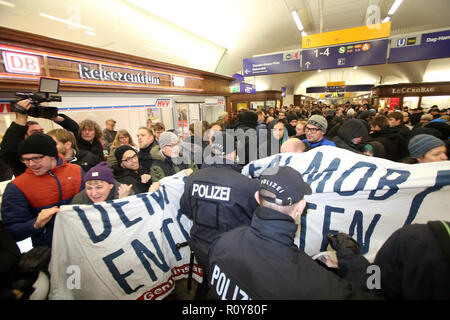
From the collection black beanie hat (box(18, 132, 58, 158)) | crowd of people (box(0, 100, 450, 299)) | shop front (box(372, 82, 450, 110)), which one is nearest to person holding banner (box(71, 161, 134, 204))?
crowd of people (box(0, 100, 450, 299))

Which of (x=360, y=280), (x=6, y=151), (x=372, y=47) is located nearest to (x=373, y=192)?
(x=360, y=280)

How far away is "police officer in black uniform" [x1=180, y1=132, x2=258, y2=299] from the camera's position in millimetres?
1819

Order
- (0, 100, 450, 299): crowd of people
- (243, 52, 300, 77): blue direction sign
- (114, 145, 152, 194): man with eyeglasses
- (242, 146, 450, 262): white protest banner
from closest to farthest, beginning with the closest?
(0, 100, 450, 299): crowd of people
(242, 146, 450, 262): white protest banner
(114, 145, 152, 194): man with eyeglasses
(243, 52, 300, 77): blue direction sign

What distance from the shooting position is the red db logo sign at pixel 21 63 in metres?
3.26

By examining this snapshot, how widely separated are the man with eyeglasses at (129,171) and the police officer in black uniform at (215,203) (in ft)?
3.18

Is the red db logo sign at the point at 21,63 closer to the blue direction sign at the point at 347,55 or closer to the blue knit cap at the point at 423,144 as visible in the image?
the blue knit cap at the point at 423,144

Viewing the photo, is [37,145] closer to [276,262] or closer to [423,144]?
[276,262]

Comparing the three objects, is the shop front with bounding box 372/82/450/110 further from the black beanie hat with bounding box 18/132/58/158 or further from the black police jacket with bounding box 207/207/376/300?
the black beanie hat with bounding box 18/132/58/158

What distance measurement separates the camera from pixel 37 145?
6.27 ft

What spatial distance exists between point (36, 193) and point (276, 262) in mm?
2330

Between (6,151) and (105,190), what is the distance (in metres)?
1.44

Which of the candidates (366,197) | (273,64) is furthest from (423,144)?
(273,64)

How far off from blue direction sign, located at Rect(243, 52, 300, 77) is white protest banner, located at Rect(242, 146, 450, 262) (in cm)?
808
